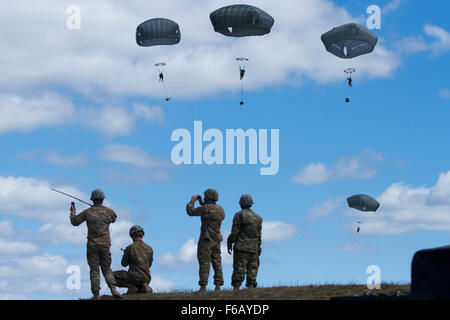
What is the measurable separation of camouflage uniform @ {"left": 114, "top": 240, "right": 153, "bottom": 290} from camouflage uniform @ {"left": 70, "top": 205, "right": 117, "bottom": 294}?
1.05m

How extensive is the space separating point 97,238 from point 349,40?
67.9 feet

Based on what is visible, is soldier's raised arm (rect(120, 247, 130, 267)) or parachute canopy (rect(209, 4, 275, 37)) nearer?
soldier's raised arm (rect(120, 247, 130, 267))

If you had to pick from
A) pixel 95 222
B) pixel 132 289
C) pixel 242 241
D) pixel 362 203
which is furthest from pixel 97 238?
pixel 362 203

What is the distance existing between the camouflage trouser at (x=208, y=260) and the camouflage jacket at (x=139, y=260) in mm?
1480

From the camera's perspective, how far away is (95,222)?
19969 mm

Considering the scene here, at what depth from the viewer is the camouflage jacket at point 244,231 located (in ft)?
70.8

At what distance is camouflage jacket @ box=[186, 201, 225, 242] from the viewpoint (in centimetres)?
2143

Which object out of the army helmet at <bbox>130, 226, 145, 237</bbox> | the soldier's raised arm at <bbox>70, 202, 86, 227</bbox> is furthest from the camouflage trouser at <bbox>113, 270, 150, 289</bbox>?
the soldier's raised arm at <bbox>70, 202, 86, 227</bbox>

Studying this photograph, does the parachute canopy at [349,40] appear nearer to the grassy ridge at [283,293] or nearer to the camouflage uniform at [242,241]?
the camouflage uniform at [242,241]

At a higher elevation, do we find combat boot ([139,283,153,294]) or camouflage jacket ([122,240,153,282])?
camouflage jacket ([122,240,153,282])

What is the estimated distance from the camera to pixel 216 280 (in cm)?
2170

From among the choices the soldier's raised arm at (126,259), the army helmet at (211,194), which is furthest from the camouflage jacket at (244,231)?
the soldier's raised arm at (126,259)

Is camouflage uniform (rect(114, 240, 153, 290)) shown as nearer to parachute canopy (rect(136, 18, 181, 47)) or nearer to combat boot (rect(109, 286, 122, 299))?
combat boot (rect(109, 286, 122, 299))
